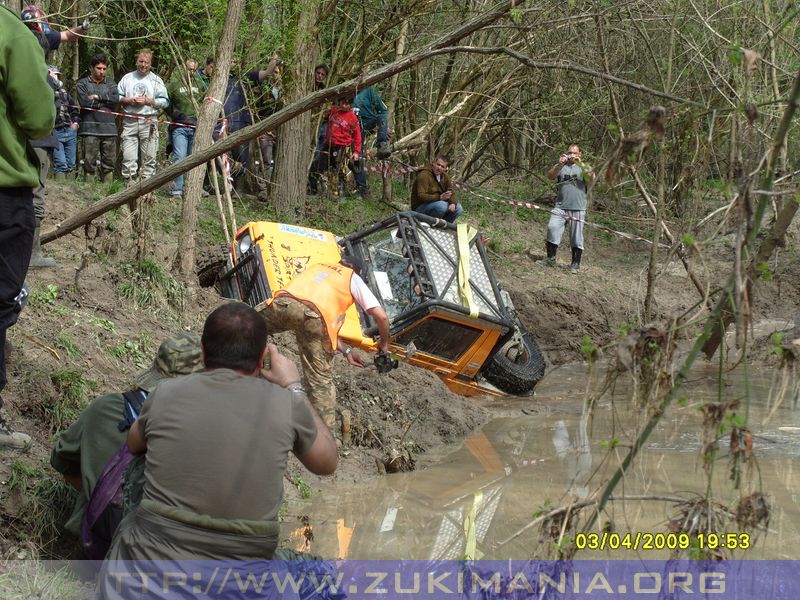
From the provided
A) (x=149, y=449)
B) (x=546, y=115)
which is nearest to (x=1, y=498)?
(x=149, y=449)

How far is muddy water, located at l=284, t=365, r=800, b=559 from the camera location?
6.04 m

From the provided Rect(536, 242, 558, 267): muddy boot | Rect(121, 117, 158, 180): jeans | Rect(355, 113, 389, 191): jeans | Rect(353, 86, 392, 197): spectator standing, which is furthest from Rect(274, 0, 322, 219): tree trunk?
Rect(536, 242, 558, 267): muddy boot

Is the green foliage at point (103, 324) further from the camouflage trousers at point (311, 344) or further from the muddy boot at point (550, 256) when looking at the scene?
the muddy boot at point (550, 256)

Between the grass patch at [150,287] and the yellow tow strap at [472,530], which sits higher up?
the grass patch at [150,287]

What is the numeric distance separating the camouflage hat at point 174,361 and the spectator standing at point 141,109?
8.52 m

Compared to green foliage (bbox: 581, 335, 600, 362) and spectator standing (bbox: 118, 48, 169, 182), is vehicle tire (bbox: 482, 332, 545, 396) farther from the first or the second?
green foliage (bbox: 581, 335, 600, 362)

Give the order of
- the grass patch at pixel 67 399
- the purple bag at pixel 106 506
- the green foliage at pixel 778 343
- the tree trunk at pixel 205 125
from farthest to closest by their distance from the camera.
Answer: the tree trunk at pixel 205 125, the grass patch at pixel 67 399, the purple bag at pixel 106 506, the green foliage at pixel 778 343

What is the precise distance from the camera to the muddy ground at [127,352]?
5152 millimetres

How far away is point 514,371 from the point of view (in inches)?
431

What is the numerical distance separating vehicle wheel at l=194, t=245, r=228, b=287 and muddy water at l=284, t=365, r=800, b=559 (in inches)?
149

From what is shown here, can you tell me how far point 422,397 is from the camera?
9.49 metres

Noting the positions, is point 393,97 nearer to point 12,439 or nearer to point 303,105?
point 303,105

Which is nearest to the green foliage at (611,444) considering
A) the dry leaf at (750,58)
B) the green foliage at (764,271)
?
the green foliage at (764,271)

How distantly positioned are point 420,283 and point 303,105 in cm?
368
